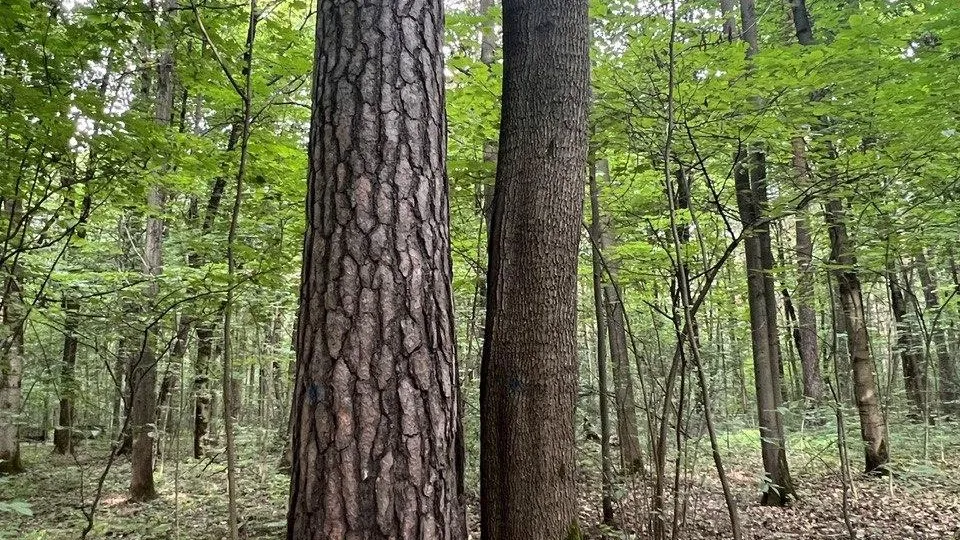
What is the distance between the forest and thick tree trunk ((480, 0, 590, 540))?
0.02 meters

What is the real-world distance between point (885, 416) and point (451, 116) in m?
6.69

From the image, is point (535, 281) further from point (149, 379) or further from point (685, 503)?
point (149, 379)

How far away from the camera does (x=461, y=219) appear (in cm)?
616

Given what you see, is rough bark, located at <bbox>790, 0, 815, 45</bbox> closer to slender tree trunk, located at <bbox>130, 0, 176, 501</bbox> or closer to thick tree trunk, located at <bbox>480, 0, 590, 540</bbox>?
thick tree trunk, located at <bbox>480, 0, 590, 540</bbox>

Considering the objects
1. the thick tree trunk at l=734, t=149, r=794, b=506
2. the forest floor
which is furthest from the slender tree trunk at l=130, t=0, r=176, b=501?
the thick tree trunk at l=734, t=149, r=794, b=506

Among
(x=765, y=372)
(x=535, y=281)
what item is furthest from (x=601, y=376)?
(x=765, y=372)

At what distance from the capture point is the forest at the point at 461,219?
1747mm

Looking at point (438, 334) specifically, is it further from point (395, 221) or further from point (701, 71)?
point (701, 71)

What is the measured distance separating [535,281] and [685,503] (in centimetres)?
223

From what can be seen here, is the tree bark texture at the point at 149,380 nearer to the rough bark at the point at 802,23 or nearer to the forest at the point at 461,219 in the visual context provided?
the forest at the point at 461,219

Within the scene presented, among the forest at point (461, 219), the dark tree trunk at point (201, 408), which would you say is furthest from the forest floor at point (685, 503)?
the dark tree trunk at point (201, 408)

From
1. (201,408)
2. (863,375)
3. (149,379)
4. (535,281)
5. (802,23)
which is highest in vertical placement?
(802,23)

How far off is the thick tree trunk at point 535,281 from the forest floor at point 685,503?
1.68 meters

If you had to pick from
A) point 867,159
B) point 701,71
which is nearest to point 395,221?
point 701,71
